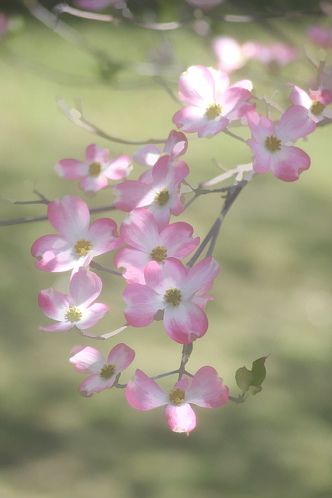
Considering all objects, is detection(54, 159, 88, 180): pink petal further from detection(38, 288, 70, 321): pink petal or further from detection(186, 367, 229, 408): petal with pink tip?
detection(186, 367, 229, 408): petal with pink tip

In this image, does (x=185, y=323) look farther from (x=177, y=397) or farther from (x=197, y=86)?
(x=197, y=86)

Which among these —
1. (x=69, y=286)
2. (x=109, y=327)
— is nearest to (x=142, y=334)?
(x=109, y=327)

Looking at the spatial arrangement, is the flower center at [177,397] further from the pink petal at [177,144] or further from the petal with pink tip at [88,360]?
the pink petal at [177,144]

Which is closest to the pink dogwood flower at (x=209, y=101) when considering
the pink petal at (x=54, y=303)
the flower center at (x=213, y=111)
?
the flower center at (x=213, y=111)

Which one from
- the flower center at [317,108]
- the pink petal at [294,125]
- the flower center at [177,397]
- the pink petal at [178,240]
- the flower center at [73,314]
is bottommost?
the flower center at [177,397]

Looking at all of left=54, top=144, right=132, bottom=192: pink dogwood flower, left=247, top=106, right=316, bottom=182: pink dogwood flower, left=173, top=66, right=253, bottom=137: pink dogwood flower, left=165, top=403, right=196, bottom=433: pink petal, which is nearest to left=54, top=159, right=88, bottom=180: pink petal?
left=54, top=144, right=132, bottom=192: pink dogwood flower

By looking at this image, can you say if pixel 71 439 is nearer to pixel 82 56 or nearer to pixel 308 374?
pixel 308 374
